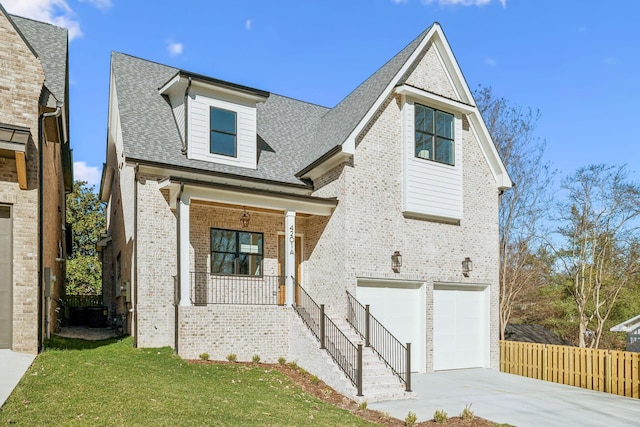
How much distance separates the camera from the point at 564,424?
9.43 metres

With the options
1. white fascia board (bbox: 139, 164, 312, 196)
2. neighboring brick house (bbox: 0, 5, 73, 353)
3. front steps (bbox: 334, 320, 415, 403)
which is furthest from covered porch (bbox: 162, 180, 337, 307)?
neighboring brick house (bbox: 0, 5, 73, 353)

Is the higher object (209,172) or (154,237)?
(209,172)

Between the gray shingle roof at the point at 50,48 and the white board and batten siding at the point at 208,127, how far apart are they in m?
3.46

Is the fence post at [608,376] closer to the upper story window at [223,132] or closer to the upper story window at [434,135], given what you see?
the upper story window at [434,135]

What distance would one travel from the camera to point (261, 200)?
13.8 metres

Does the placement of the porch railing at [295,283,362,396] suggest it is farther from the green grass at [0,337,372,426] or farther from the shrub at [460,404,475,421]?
the shrub at [460,404,475,421]

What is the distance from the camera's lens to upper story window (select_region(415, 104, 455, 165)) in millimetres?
15859

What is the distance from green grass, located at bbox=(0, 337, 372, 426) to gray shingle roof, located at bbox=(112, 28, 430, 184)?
17.6ft

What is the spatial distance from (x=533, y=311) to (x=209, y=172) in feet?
74.9

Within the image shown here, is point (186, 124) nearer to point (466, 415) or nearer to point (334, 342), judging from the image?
point (334, 342)

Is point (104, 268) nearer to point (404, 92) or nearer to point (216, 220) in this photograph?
point (216, 220)

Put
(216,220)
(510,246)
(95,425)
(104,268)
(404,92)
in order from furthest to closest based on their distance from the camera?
(510,246) < (104,268) < (404,92) < (216,220) < (95,425)

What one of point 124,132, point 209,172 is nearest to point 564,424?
point 209,172

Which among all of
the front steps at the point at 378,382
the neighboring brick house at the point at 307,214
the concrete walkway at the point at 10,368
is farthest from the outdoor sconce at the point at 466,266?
the concrete walkway at the point at 10,368
